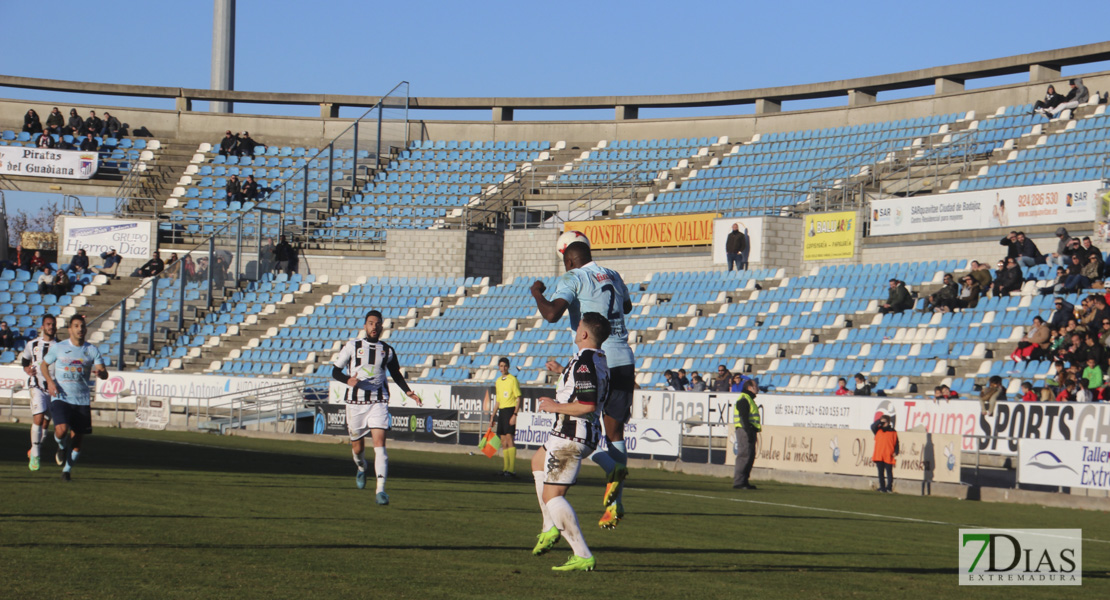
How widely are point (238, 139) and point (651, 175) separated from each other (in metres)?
18.0

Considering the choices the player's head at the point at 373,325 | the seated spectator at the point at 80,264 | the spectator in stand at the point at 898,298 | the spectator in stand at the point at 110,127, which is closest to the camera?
the player's head at the point at 373,325

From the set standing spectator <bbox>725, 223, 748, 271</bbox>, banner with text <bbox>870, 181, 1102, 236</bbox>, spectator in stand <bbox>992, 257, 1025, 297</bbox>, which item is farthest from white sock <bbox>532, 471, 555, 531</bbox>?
standing spectator <bbox>725, 223, 748, 271</bbox>

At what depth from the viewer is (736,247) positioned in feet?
126

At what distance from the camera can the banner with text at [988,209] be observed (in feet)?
103

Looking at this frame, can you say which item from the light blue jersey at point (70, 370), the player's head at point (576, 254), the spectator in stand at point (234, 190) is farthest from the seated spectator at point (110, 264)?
the player's head at point (576, 254)

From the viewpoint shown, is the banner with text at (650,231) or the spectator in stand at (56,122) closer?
the banner with text at (650,231)

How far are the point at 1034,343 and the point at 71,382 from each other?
61.0ft

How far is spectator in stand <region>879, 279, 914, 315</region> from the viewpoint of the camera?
3103 centimetres

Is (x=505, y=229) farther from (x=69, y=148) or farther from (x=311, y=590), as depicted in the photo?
(x=311, y=590)

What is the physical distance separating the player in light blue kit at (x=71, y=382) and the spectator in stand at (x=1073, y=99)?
30.4 m

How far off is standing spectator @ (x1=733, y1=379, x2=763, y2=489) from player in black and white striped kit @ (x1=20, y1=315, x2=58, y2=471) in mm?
10369

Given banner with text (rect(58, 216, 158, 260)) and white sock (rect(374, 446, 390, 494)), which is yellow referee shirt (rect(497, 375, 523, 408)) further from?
banner with text (rect(58, 216, 158, 260))

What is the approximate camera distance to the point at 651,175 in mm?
47094

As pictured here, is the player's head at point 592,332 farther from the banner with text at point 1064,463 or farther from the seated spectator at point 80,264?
the seated spectator at point 80,264
